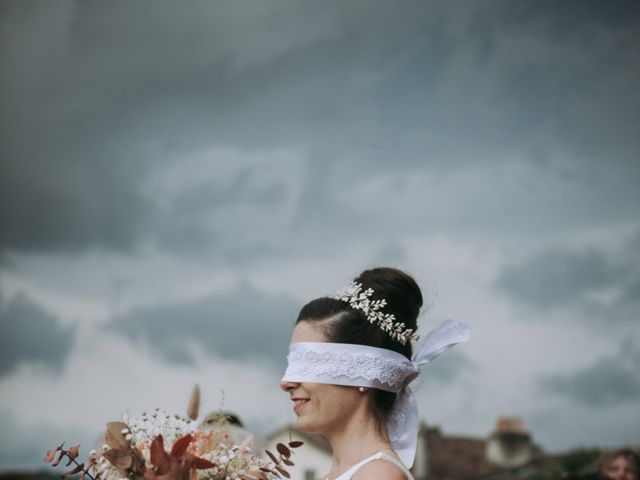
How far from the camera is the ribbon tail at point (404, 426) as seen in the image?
3.84 metres

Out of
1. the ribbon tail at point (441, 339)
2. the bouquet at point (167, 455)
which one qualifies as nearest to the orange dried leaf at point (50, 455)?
the bouquet at point (167, 455)

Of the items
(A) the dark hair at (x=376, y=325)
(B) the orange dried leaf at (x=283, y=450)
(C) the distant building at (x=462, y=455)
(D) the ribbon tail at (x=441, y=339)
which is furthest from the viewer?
(C) the distant building at (x=462, y=455)

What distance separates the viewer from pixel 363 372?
3588mm

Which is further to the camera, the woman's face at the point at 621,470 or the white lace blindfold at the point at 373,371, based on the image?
the woman's face at the point at 621,470

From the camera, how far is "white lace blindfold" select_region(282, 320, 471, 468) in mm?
3574

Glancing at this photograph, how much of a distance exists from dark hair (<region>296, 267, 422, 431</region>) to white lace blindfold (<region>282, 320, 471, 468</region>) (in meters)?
0.05

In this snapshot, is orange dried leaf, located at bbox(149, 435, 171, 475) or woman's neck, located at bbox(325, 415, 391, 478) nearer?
orange dried leaf, located at bbox(149, 435, 171, 475)

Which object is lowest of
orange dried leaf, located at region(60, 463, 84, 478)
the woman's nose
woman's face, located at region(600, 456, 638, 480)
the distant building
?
orange dried leaf, located at region(60, 463, 84, 478)

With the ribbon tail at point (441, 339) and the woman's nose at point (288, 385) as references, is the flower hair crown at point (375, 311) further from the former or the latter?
the woman's nose at point (288, 385)

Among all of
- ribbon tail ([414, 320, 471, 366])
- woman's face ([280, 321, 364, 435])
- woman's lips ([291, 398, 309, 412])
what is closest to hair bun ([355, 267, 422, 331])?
ribbon tail ([414, 320, 471, 366])

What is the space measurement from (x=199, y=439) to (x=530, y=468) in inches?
904

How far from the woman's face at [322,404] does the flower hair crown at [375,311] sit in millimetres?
330

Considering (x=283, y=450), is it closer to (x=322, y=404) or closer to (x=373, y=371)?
(x=322, y=404)

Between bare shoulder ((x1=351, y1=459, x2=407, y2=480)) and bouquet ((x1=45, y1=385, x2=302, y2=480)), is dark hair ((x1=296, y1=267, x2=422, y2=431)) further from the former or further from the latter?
bouquet ((x1=45, y1=385, x2=302, y2=480))
